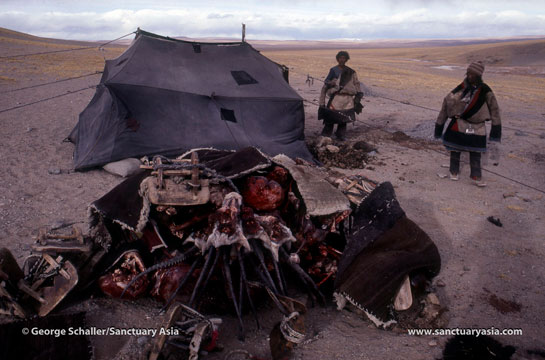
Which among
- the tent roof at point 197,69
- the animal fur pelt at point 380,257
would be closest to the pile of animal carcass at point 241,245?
the animal fur pelt at point 380,257

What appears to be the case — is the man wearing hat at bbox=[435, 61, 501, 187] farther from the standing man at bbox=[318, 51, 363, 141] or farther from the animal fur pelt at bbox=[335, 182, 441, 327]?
the animal fur pelt at bbox=[335, 182, 441, 327]

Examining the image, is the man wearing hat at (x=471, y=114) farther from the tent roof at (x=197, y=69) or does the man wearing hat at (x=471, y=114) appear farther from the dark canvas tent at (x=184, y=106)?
the tent roof at (x=197, y=69)

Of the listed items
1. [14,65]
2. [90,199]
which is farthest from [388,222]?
[14,65]

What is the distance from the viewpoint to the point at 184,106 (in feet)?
21.0

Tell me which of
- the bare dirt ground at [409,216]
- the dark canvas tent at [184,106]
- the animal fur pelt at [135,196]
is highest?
the dark canvas tent at [184,106]

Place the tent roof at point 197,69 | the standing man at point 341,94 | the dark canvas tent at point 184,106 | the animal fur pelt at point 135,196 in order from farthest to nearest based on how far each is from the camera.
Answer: the standing man at point 341,94 < the tent roof at point 197,69 < the dark canvas tent at point 184,106 < the animal fur pelt at point 135,196

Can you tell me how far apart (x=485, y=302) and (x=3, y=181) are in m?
6.54

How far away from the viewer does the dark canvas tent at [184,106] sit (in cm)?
603

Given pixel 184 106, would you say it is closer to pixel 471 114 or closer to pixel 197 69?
pixel 197 69

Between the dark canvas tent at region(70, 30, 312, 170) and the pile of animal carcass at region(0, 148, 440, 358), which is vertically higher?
the dark canvas tent at region(70, 30, 312, 170)

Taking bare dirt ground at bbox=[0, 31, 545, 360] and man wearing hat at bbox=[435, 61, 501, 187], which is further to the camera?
man wearing hat at bbox=[435, 61, 501, 187]

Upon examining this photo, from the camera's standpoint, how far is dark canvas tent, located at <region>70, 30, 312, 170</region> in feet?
19.8

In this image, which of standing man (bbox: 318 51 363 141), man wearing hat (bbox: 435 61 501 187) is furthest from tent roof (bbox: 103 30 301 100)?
man wearing hat (bbox: 435 61 501 187)

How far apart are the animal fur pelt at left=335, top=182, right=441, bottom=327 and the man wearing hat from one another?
10.9 ft
